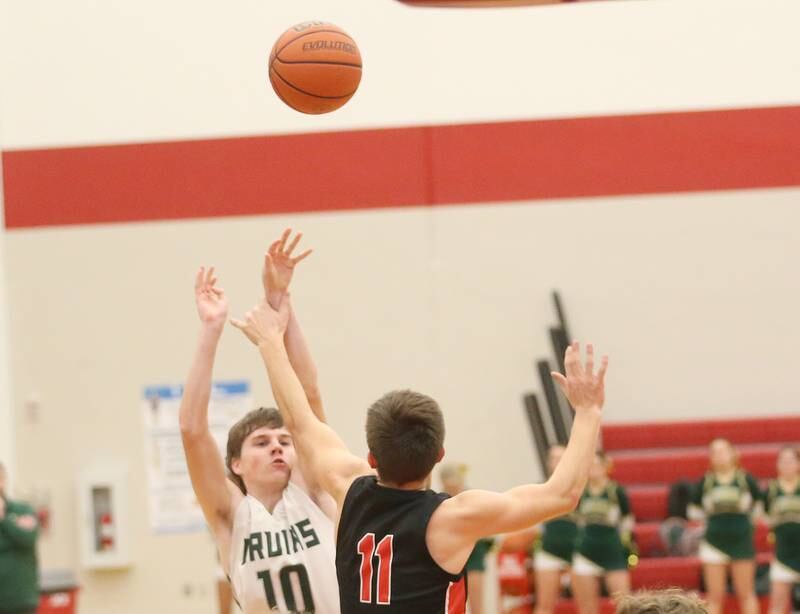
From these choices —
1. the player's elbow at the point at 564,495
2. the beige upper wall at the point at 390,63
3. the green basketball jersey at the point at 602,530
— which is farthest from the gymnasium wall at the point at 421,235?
the player's elbow at the point at 564,495

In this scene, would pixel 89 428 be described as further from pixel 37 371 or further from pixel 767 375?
pixel 767 375

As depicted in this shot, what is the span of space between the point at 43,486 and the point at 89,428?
0.60 meters

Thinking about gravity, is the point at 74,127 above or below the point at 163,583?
above

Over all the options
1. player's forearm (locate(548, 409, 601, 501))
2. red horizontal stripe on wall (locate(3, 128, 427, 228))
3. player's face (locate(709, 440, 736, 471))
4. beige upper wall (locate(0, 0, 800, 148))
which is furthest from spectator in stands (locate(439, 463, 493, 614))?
player's forearm (locate(548, 409, 601, 501))

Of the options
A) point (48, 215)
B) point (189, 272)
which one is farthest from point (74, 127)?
point (189, 272)

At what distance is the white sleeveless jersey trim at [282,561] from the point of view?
12.4ft

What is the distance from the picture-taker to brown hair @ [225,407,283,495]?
4.01m

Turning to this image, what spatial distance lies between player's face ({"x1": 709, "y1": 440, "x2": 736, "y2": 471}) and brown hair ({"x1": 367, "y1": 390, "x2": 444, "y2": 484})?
624 cm

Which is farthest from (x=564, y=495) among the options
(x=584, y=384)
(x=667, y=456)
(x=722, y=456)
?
(x=667, y=456)

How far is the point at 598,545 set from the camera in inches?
358

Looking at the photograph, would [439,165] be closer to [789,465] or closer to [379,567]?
[789,465]

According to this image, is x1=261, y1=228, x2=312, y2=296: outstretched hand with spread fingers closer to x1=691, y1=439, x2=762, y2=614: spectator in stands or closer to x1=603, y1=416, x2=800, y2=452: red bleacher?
x1=691, y1=439, x2=762, y2=614: spectator in stands

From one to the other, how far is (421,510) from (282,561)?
742 millimetres

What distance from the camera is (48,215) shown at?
1045 cm
